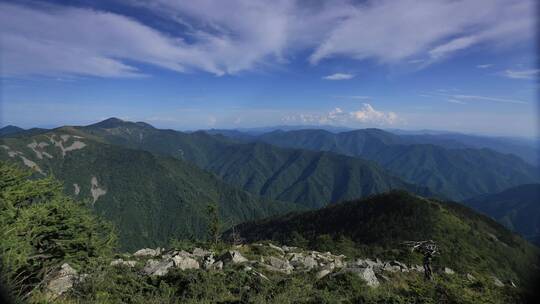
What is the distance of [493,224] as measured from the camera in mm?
119625

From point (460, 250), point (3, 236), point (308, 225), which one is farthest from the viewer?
point (308, 225)

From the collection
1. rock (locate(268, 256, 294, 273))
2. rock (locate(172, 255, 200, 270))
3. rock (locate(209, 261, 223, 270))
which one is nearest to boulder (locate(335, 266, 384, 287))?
rock (locate(268, 256, 294, 273))

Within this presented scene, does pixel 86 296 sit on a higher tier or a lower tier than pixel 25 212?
lower

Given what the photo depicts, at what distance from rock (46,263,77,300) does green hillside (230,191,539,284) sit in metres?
66.7

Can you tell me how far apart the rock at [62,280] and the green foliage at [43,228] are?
374 millimetres

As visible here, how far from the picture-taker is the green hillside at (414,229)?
8612 cm

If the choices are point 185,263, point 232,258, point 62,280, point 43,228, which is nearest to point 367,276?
point 232,258

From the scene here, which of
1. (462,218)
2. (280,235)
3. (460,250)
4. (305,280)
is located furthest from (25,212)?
(462,218)

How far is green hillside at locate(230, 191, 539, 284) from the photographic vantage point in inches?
3391

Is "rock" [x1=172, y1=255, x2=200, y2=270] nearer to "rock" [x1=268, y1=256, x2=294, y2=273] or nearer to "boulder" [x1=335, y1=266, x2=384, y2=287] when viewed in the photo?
"rock" [x1=268, y1=256, x2=294, y2=273]

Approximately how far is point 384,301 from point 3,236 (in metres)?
12.8

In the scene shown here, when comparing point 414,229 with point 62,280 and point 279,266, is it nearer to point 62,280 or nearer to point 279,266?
point 279,266

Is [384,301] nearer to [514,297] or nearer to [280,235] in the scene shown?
[514,297]

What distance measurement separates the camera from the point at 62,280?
510 inches
